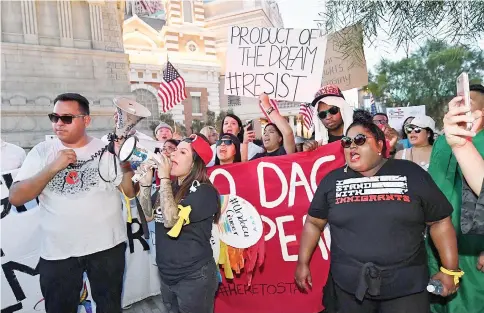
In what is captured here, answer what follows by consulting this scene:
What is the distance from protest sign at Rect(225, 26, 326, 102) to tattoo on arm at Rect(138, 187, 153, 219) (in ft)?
5.64

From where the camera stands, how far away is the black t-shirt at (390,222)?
224 cm

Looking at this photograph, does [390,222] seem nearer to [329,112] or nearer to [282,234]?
[329,112]

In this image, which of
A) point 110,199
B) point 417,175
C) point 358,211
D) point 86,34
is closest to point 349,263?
point 358,211

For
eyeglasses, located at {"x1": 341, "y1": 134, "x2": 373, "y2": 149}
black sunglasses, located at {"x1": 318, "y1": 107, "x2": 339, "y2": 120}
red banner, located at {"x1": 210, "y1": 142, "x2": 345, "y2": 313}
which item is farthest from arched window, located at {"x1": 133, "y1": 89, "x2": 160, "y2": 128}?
eyeglasses, located at {"x1": 341, "y1": 134, "x2": 373, "y2": 149}

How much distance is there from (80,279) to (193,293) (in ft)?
2.79

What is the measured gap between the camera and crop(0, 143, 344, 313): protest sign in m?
3.38

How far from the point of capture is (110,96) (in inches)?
747

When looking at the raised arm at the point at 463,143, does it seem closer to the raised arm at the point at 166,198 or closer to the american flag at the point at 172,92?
the raised arm at the point at 166,198

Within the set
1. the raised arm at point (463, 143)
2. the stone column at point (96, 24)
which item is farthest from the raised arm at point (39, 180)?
the stone column at point (96, 24)

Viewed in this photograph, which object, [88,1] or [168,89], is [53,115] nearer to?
[168,89]

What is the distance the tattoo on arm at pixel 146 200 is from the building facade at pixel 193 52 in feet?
94.3

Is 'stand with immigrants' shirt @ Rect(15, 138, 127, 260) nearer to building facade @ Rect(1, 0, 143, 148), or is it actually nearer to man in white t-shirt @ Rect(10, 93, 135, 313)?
man in white t-shirt @ Rect(10, 93, 135, 313)

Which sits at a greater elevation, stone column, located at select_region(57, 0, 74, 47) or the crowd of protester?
stone column, located at select_region(57, 0, 74, 47)

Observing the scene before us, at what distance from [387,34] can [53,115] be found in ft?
8.12
